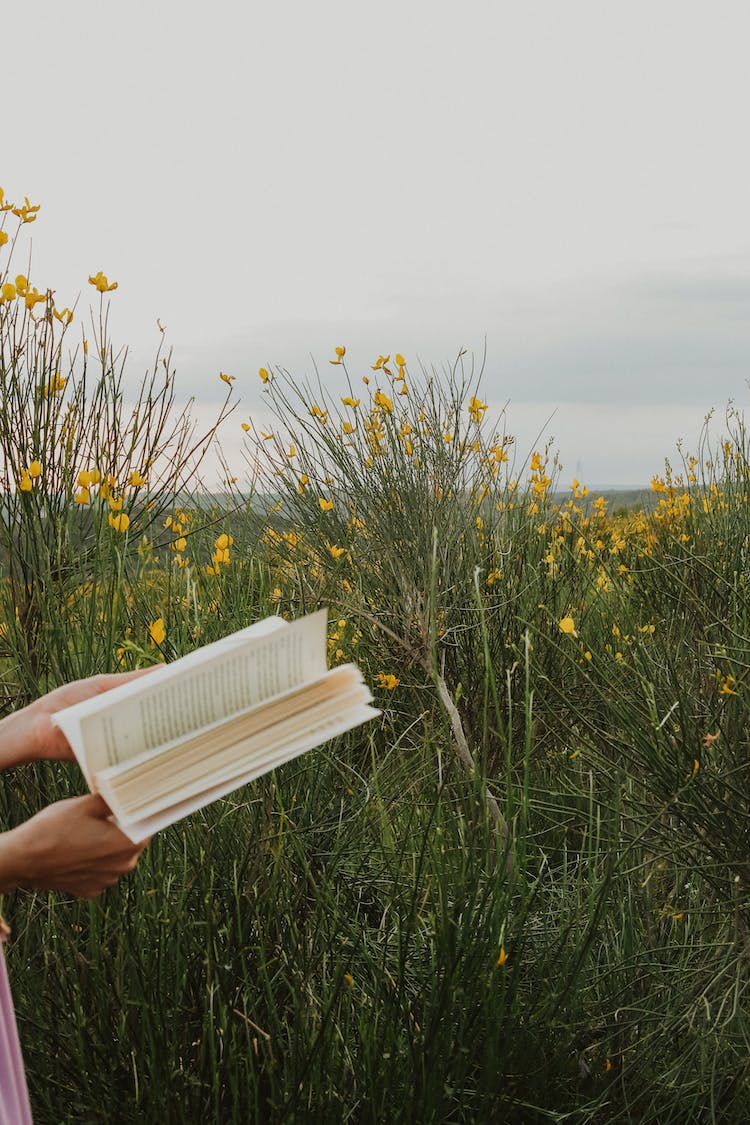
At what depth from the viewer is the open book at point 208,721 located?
94 centimetres

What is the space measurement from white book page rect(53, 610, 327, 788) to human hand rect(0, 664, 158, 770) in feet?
0.65

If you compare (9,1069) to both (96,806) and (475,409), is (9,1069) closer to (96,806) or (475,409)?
(96,806)

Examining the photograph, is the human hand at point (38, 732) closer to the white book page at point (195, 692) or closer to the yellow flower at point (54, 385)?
the white book page at point (195, 692)

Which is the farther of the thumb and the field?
the field

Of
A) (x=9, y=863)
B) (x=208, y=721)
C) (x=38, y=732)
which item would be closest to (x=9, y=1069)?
(x=9, y=863)

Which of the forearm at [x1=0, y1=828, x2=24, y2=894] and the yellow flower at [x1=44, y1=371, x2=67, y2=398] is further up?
the yellow flower at [x1=44, y1=371, x2=67, y2=398]

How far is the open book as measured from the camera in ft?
3.09

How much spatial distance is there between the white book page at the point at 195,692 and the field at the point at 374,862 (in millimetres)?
476

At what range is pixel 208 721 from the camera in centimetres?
97

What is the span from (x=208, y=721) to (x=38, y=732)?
0.34 m

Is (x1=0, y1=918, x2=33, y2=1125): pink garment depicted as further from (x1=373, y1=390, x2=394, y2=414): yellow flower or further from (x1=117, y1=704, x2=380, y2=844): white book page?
(x1=373, y1=390, x2=394, y2=414): yellow flower

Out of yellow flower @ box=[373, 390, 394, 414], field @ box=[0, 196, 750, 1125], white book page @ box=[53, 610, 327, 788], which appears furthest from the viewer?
yellow flower @ box=[373, 390, 394, 414]

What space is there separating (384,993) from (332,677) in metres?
1.00

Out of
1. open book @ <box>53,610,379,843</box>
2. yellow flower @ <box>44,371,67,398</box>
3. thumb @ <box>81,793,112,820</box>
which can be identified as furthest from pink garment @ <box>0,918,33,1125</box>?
yellow flower @ <box>44,371,67,398</box>
